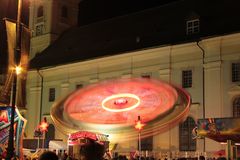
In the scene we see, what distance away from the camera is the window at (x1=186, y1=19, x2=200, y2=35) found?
43344 millimetres

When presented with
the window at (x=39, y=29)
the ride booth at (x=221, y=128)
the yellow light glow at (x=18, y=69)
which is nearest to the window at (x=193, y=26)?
the ride booth at (x=221, y=128)

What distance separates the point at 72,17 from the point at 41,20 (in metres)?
4.64

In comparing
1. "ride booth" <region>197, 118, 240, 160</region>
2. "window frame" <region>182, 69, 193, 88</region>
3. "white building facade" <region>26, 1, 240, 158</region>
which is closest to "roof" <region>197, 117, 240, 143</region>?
"ride booth" <region>197, 118, 240, 160</region>

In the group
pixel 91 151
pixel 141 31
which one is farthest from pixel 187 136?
pixel 91 151

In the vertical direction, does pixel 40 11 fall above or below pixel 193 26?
above

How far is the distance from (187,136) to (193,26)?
9785 mm

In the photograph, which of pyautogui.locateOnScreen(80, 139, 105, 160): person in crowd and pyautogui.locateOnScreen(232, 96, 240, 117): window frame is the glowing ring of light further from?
pyautogui.locateOnScreen(232, 96, 240, 117): window frame

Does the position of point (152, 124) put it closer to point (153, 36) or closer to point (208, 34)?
point (208, 34)

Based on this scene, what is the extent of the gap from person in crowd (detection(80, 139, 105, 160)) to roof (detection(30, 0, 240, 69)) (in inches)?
1377

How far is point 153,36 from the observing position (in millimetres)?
47125

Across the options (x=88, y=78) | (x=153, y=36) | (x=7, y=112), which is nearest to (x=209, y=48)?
(x=153, y=36)

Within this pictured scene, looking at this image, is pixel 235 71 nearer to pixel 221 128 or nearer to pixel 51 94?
pixel 221 128

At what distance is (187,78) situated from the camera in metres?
42.9

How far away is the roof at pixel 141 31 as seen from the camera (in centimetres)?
4258
